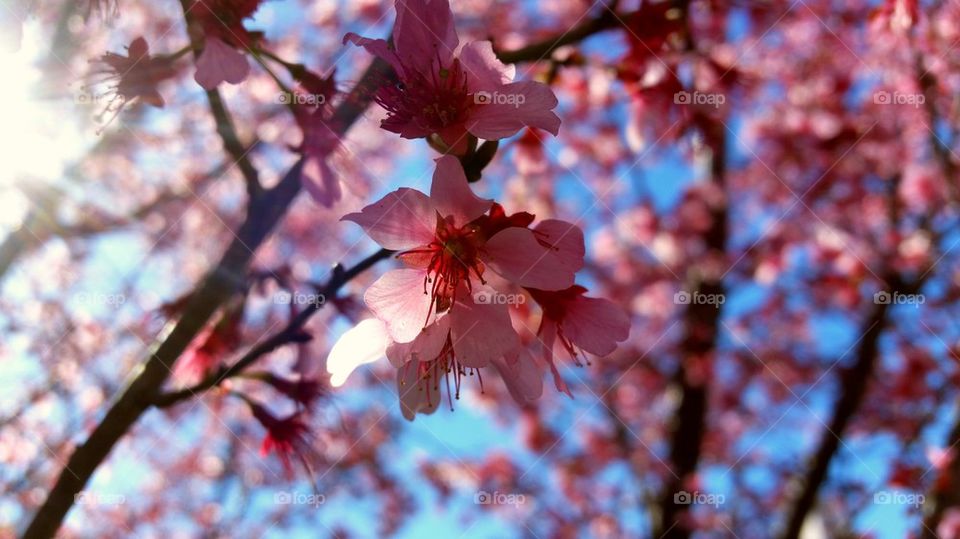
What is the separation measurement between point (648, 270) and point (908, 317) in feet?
6.83

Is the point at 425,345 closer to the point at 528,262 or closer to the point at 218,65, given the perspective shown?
the point at 528,262

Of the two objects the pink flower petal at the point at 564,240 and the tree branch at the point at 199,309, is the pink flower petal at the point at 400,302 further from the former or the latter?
the tree branch at the point at 199,309

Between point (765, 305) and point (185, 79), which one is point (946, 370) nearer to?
point (765, 305)

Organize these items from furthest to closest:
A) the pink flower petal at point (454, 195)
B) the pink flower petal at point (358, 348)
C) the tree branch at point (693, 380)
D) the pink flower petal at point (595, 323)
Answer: the tree branch at point (693, 380) → the pink flower petal at point (595, 323) → the pink flower petal at point (358, 348) → the pink flower petal at point (454, 195)

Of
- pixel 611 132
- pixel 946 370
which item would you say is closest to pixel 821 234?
pixel 946 370

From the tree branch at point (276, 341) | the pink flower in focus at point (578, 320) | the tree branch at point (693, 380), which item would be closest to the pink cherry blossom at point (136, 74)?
the tree branch at point (276, 341)

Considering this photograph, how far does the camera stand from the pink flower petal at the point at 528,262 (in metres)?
1.04

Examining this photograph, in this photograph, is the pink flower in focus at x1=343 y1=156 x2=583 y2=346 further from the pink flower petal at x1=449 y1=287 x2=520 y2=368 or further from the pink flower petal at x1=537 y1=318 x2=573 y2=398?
the pink flower petal at x1=537 y1=318 x2=573 y2=398

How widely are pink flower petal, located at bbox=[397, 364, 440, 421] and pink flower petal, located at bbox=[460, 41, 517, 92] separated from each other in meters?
0.49

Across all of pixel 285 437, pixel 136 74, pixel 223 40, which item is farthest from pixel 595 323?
pixel 136 74

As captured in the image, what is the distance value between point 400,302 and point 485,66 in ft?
1.29

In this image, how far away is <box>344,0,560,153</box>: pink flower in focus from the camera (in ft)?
3.46

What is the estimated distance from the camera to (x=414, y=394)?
1223 millimetres

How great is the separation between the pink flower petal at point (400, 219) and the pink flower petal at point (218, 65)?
1.60ft
